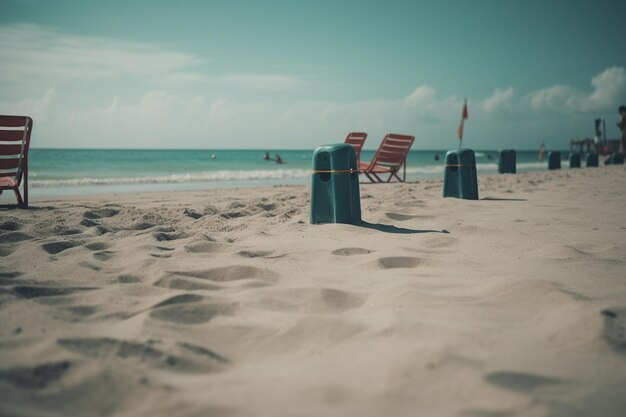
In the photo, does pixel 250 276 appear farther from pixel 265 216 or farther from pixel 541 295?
pixel 265 216

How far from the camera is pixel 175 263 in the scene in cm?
282

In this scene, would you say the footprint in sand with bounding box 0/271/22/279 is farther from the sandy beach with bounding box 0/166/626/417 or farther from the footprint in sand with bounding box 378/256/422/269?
the footprint in sand with bounding box 378/256/422/269

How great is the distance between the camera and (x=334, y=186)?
4324 mm

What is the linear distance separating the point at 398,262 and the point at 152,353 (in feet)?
5.72

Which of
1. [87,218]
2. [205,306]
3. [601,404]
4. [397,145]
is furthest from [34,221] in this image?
[397,145]

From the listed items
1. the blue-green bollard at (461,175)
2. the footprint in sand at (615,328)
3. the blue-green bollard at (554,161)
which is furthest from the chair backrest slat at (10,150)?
the blue-green bollard at (554,161)

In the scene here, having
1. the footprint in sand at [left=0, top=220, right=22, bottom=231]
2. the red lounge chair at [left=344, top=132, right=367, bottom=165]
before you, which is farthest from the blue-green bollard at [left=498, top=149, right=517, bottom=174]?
the footprint in sand at [left=0, top=220, right=22, bottom=231]

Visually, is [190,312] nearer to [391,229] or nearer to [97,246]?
[97,246]

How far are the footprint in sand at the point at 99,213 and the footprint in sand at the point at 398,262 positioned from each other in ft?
11.0

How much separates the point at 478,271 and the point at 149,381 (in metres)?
1.98

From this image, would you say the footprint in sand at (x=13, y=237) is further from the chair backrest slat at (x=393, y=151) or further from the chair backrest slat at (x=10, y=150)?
the chair backrest slat at (x=393, y=151)

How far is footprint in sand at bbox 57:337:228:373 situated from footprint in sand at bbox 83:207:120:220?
3475 mm

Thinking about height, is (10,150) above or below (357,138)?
below

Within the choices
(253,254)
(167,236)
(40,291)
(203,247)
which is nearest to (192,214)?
(167,236)
